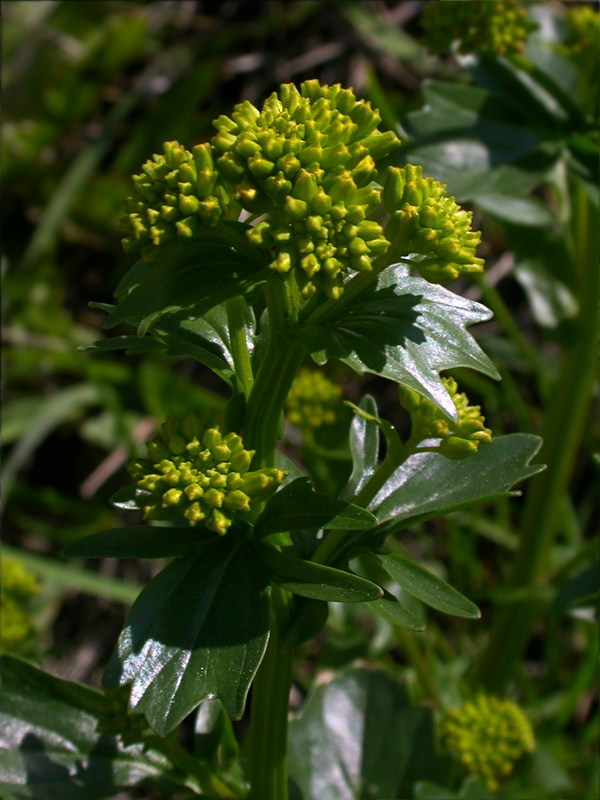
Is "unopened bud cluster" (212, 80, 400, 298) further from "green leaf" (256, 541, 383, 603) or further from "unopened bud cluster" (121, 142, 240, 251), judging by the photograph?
"green leaf" (256, 541, 383, 603)

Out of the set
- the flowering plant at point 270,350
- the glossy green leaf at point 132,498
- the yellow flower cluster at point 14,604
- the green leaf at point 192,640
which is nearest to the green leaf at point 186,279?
the flowering plant at point 270,350

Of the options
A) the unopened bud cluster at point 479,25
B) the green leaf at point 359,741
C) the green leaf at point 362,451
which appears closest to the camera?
the green leaf at point 362,451

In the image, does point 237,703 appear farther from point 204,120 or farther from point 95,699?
point 204,120

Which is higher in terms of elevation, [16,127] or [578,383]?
[16,127]

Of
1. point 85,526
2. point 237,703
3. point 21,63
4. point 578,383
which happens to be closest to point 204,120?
point 21,63

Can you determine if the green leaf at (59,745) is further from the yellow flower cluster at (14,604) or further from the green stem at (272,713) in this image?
the yellow flower cluster at (14,604)

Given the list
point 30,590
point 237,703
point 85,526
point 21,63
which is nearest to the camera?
point 237,703
